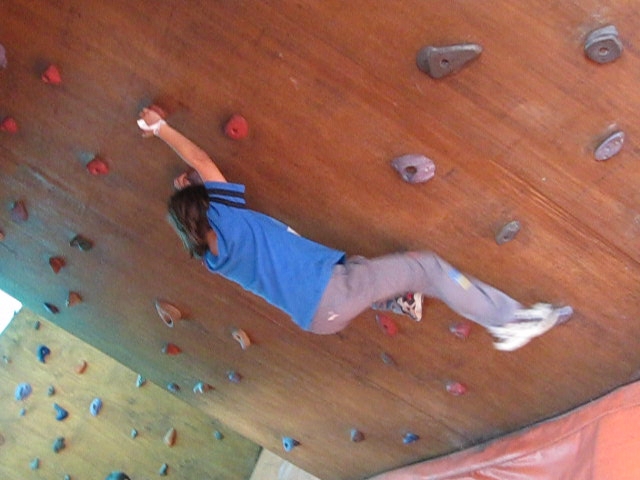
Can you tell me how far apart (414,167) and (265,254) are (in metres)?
0.43

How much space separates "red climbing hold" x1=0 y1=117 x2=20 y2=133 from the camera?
5.66 feet

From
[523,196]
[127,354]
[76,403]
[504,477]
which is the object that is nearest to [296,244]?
[523,196]

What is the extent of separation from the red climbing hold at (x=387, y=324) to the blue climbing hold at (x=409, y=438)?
0.58m

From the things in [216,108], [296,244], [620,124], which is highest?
[620,124]

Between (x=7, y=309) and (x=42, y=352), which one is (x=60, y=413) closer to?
(x=42, y=352)

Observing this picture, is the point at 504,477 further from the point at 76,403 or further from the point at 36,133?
the point at 76,403

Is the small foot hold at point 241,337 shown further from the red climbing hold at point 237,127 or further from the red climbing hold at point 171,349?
the red climbing hold at point 237,127

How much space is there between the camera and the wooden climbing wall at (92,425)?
144 inches

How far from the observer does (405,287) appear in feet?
5.33

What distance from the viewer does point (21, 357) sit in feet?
12.6

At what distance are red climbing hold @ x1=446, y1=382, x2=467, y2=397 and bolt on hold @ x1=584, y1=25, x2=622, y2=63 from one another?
1.13 meters

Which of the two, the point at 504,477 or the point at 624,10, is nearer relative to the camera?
the point at 624,10

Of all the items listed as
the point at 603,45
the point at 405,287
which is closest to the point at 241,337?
the point at 405,287

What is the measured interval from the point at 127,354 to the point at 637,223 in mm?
2115
